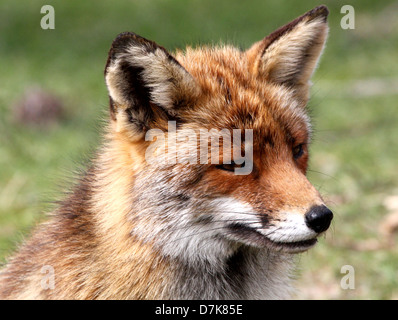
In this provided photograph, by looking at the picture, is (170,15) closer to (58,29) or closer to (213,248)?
(58,29)

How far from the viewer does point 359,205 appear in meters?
8.21

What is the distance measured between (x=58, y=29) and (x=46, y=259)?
595 inches

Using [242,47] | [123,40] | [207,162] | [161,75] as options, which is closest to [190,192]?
[207,162]

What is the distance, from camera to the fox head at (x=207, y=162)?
4.05 m

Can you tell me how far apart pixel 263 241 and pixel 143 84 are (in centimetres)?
139

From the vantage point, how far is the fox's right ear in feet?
13.4

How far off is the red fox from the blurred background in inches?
30.3

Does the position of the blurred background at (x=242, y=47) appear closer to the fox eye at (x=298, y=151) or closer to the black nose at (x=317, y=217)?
the fox eye at (x=298, y=151)

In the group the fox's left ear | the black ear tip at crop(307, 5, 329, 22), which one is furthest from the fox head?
the black ear tip at crop(307, 5, 329, 22)

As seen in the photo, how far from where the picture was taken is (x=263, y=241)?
13.6ft

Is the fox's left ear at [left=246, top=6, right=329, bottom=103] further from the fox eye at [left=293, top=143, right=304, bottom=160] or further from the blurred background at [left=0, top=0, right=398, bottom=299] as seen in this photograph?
the fox eye at [left=293, top=143, right=304, bottom=160]

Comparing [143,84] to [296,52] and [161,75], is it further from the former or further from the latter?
[296,52]

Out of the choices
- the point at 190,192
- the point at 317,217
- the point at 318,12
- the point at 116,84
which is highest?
the point at 318,12
